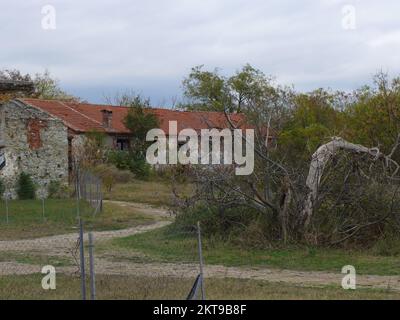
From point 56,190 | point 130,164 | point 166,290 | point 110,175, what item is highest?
point 130,164

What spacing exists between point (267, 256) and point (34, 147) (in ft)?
71.7

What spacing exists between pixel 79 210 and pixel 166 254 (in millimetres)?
11106

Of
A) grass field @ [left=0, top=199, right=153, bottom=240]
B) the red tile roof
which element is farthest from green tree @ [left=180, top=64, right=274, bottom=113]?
grass field @ [left=0, top=199, right=153, bottom=240]

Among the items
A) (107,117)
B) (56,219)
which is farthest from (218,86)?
(56,219)

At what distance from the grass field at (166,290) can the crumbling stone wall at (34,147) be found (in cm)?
2247

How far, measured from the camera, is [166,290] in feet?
36.6

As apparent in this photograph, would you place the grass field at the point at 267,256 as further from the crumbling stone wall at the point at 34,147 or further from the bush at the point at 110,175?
the bush at the point at 110,175

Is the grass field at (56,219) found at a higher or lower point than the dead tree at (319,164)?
lower

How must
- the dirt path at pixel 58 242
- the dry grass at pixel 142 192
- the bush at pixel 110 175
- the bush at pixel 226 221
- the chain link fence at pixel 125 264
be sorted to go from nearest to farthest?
the chain link fence at pixel 125 264
the dirt path at pixel 58 242
the bush at pixel 226 221
the dry grass at pixel 142 192
the bush at pixel 110 175

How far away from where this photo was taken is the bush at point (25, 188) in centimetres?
3403

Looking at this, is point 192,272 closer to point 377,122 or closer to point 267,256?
point 267,256

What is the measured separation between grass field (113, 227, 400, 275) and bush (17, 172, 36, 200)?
53.3ft

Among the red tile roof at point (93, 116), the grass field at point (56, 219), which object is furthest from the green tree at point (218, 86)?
the grass field at point (56, 219)
